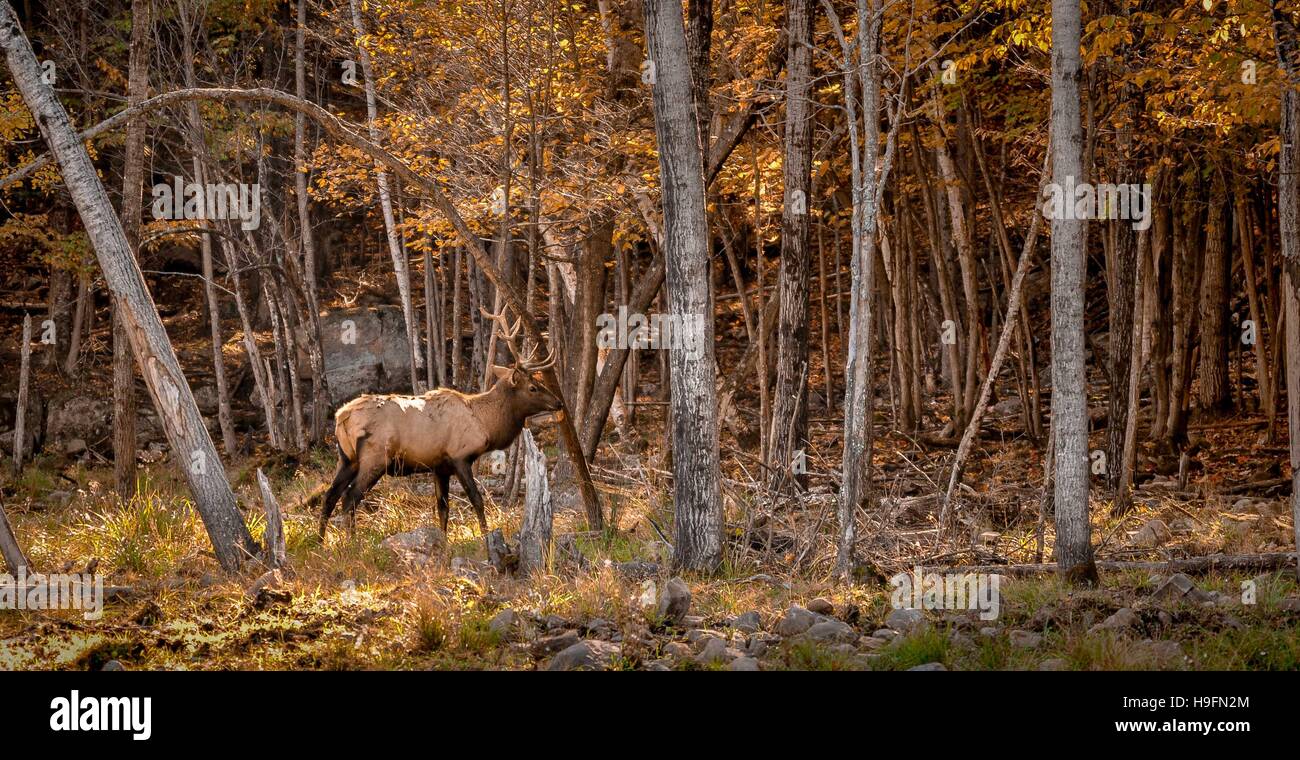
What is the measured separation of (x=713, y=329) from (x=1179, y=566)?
436 centimetres

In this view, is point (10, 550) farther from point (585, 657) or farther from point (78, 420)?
point (78, 420)

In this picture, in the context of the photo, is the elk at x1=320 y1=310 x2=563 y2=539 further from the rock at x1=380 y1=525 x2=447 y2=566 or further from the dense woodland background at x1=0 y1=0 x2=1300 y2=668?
the rock at x1=380 y1=525 x2=447 y2=566

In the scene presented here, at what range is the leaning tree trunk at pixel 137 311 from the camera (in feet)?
28.5

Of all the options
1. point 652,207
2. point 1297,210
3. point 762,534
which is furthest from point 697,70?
point 1297,210

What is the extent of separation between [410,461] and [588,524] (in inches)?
77.4

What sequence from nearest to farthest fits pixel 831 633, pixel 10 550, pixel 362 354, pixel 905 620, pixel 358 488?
pixel 831 633, pixel 905 620, pixel 10 550, pixel 358 488, pixel 362 354

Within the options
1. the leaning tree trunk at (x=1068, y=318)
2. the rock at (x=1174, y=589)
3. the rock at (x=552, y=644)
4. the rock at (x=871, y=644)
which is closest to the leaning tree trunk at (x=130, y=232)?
the rock at (x=552, y=644)

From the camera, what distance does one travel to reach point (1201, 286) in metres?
18.5

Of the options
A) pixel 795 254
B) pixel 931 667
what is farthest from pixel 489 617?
pixel 795 254

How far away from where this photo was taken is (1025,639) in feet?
21.4

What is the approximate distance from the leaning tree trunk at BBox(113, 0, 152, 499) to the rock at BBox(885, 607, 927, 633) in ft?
30.2
